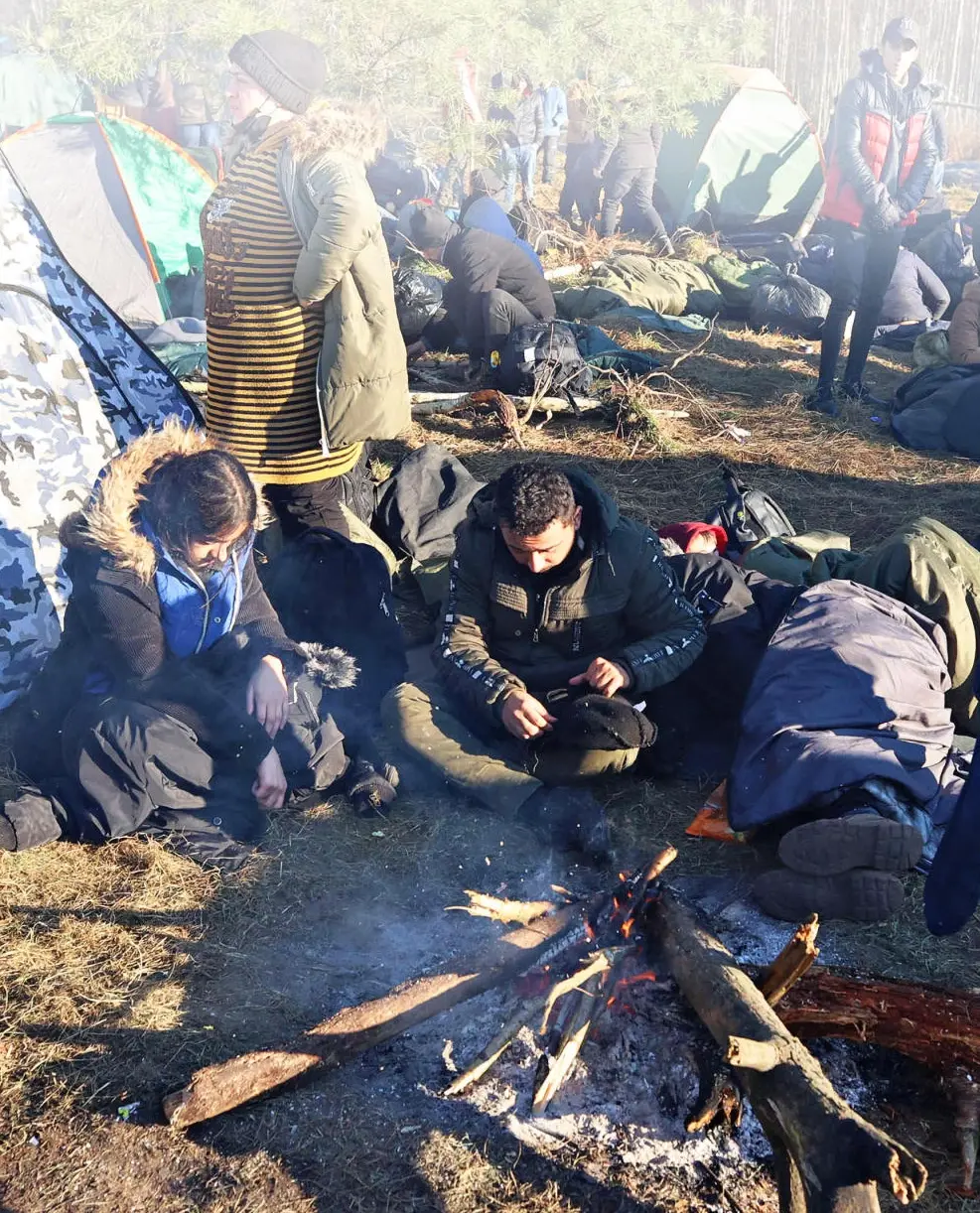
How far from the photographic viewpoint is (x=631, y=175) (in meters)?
12.6

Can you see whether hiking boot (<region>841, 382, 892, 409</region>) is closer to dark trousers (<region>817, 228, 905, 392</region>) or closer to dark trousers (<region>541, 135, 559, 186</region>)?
dark trousers (<region>817, 228, 905, 392</region>)

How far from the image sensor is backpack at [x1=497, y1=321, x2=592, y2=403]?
23.3ft

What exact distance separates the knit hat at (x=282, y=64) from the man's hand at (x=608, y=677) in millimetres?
2448

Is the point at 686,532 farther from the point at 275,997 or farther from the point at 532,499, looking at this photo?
the point at 275,997

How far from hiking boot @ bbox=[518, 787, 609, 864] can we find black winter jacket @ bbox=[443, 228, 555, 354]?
4909mm

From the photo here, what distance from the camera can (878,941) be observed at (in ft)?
10.3

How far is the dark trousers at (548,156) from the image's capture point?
46.7ft

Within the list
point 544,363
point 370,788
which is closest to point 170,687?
point 370,788

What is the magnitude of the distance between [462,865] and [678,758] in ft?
3.22

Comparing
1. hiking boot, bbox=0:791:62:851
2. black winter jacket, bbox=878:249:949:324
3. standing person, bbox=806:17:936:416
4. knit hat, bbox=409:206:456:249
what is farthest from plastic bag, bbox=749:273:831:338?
hiking boot, bbox=0:791:62:851

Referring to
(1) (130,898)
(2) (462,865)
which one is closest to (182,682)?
(1) (130,898)

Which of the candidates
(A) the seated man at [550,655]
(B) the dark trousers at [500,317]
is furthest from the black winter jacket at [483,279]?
(A) the seated man at [550,655]

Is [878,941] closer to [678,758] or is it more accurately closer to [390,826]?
[678,758]

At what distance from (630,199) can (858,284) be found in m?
6.23
